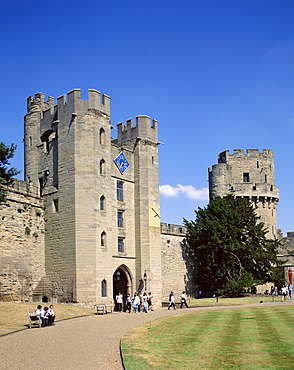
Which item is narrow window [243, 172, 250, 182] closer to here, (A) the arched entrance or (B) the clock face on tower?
(B) the clock face on tower

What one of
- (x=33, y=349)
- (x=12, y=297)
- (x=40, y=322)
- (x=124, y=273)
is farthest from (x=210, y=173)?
(x=33, y=349)

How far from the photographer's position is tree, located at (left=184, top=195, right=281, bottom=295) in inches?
1633

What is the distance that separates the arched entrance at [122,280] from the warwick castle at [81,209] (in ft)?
0.23

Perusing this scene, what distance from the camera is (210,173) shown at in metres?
54.7

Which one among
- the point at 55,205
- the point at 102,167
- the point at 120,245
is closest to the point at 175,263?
the point at 120,245

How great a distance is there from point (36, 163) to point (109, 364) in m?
23.6

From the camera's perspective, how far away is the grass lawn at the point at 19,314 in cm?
1866

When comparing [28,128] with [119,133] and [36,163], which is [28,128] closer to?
[36,163]

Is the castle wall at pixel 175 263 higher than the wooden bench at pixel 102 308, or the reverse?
the castle wall at pixel 175 263

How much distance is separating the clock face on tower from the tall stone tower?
66.0 feet

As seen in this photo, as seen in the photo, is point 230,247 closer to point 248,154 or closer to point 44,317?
point 248,154

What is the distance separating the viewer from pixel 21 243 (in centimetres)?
2956

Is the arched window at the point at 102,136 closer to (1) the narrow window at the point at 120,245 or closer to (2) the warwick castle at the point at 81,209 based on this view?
(2) the warwick castle at the point at 81,209

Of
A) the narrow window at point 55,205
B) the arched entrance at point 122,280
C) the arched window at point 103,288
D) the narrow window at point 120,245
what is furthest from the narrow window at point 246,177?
the arched window at point 103,288
